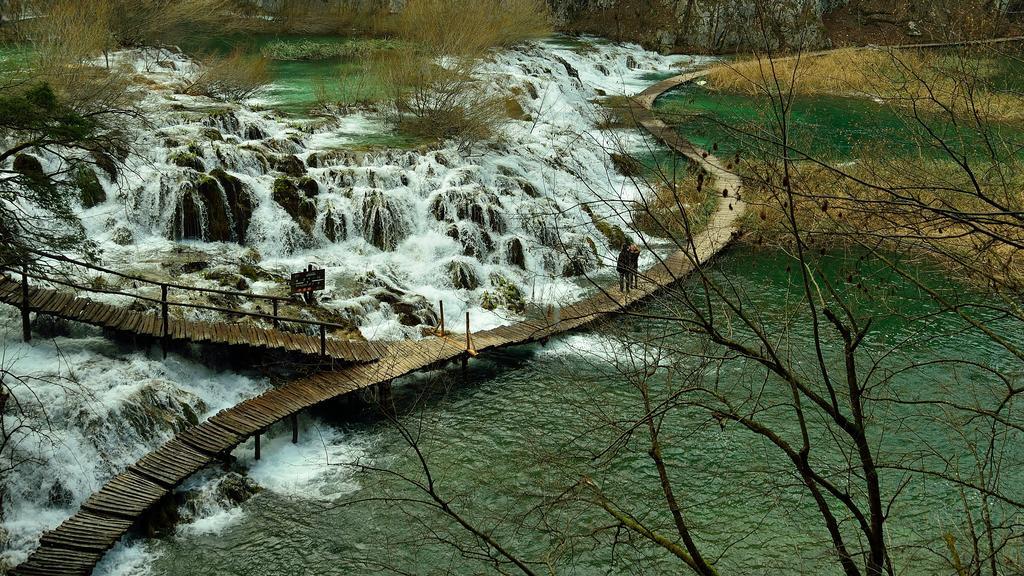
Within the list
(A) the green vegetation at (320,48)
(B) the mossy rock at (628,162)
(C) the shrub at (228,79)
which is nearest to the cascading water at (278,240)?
(C) the shrub at (228,79)

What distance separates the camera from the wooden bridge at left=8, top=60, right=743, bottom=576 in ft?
33.6

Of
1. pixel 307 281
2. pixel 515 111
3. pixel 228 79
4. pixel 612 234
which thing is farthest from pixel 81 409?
pixel 515 111

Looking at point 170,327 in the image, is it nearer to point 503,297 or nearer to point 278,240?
point 278,240

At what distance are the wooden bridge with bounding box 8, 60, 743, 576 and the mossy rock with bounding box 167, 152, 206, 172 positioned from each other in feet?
18.9

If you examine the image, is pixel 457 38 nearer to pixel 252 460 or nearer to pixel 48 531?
pixel 252 460

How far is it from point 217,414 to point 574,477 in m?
6.32

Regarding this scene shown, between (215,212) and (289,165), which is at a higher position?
(289,165)

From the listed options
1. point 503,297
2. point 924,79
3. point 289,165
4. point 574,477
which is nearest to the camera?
point 924,79

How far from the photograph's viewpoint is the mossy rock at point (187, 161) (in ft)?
63.2

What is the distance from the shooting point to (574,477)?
902cm

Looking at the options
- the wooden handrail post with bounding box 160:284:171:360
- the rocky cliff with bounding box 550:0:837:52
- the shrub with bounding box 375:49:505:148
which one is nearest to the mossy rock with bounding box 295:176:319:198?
the shrub with bounding box 375:49:505:148

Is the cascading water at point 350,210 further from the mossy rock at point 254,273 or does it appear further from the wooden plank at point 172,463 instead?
the wooden plank at point 172,463

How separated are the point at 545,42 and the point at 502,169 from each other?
2620cm

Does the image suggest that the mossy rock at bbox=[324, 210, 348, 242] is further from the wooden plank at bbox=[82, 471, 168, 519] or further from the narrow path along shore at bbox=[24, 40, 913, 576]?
the wooden plank at bbox=[82, 471, 168, 519]
